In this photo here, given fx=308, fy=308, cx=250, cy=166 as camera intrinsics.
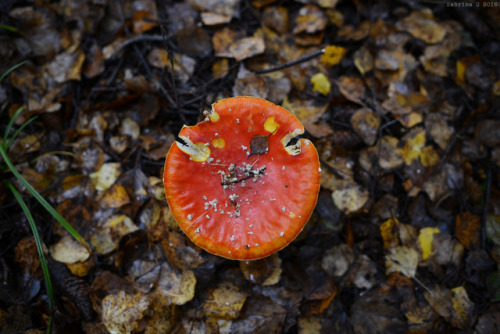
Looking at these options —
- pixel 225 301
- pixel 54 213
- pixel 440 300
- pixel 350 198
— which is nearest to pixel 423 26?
pixel 350 198

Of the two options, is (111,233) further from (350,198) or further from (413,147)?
(413,147)

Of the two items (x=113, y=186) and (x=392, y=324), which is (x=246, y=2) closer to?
(x=113, y=186)

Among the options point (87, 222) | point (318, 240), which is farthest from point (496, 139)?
point (87, 222)

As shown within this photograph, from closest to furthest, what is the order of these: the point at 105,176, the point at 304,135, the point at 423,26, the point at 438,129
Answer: the point at 105,176, the point at 304,135, the point at 438,129, the point at 423,26

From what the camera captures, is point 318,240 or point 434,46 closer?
point 318,240

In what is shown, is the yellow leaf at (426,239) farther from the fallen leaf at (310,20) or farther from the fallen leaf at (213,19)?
the fallen leaf at (213,19)

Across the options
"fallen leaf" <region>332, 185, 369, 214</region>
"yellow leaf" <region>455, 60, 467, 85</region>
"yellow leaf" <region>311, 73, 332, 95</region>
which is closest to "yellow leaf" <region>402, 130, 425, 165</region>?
"fallen leaf" <region>332, 185, 369, 214</region>
